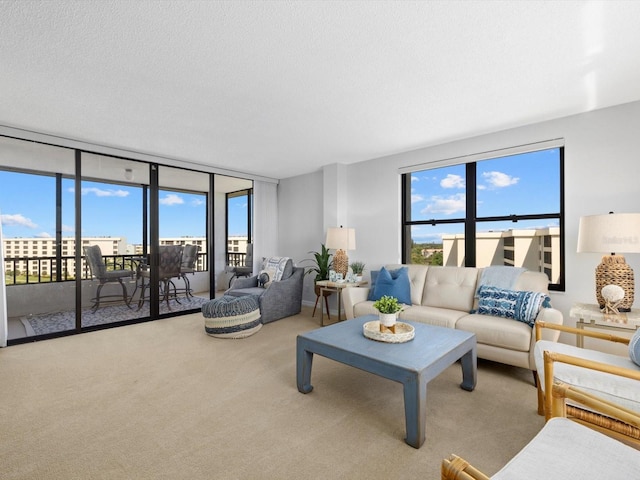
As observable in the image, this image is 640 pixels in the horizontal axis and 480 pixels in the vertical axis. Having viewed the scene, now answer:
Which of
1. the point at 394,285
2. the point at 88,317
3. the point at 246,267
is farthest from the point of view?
the point at 246,267

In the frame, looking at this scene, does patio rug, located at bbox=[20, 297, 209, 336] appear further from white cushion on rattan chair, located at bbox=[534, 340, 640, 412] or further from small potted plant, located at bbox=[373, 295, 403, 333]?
white cushion on rattan chair, located at bbox=[534, 340, 640, 412]

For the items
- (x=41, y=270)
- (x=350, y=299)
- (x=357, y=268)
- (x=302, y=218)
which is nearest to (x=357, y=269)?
(x=357, y=268)

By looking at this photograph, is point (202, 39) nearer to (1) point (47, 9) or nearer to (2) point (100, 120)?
(1) point (47, 9)

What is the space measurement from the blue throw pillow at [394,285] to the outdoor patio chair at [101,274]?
3.59 metres

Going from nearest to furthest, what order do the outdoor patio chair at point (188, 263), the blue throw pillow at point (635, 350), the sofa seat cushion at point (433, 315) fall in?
the blue throw pillow at point (635, 350) < the sofa seat cushion at point (433, 315) < the outdoor patio chair at point (188, 263)

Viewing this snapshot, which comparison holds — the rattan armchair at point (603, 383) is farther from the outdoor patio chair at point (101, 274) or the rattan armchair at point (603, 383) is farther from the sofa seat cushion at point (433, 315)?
the outdoor patio chair at point (101, 274)

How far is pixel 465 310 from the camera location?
3.35 m

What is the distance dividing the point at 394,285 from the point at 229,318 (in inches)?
78.8

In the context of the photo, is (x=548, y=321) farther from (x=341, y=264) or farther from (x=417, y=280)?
(x=341, y=264)

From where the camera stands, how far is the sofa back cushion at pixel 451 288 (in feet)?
11.1

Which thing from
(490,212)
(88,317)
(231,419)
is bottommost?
(231,419)

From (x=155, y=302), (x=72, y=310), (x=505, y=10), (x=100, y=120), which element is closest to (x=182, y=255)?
(x=155, y=302)

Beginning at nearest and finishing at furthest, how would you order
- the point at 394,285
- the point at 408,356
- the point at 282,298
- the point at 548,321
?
1. the point at 408,356
2. the point at 548,321
3. the point at 394,285
4. the point at 282,298

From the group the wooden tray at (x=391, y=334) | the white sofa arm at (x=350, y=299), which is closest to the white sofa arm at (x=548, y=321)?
the wooden tray at (x=391, y=334)
